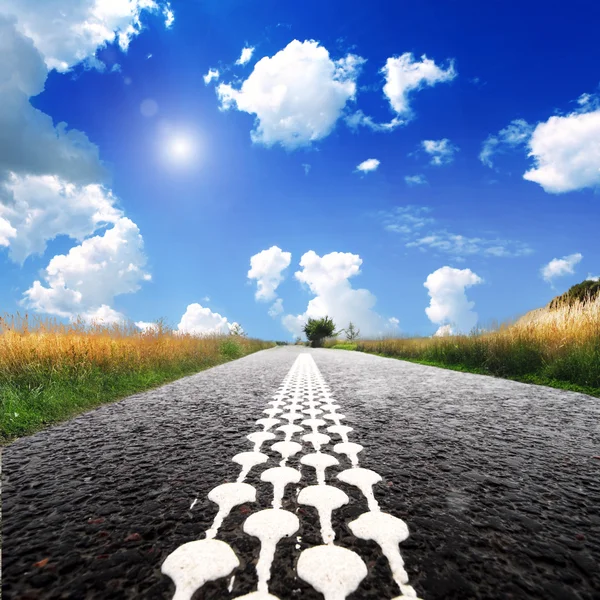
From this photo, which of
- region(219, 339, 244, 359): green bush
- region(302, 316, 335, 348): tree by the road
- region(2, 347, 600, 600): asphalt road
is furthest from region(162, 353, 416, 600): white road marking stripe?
region(302, 316, 335, 348): tree by the road

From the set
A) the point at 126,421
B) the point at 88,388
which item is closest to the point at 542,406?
the point at 126,421

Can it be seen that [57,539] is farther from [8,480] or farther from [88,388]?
[88,388]

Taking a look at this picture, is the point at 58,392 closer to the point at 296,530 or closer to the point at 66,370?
the point at 66,370

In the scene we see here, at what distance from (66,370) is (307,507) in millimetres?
6121

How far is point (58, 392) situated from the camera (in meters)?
5.43

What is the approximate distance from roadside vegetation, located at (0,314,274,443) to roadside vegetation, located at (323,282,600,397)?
353 inches

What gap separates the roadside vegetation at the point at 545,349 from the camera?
774 centimetres

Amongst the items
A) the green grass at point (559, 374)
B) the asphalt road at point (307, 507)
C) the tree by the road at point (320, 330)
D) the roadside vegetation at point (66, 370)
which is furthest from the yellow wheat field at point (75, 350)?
the tree by the road at point (320, 330)

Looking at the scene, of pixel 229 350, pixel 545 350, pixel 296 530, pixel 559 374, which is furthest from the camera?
pixel 229 350

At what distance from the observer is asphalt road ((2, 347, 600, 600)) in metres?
1.40

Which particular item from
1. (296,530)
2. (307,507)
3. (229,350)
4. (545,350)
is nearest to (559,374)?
(545,350)

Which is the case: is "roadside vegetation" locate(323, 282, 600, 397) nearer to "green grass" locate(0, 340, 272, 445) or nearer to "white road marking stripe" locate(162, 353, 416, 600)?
"white road marking stripe" locate(162, 353, 416, 600)

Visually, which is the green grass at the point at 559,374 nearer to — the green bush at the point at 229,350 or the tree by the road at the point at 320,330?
the green bush at the point at 229,350

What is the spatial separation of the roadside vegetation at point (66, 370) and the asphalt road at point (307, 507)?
1.01m
